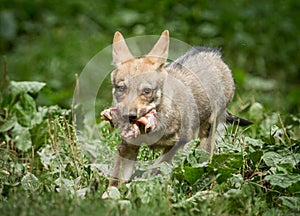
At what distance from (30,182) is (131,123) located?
28.7 inches

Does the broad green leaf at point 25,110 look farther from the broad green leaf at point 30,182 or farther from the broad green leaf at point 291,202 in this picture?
the broad green leaf at point 291,202

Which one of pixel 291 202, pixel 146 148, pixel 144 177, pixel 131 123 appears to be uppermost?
pixel 131 123

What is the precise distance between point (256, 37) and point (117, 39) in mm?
6184

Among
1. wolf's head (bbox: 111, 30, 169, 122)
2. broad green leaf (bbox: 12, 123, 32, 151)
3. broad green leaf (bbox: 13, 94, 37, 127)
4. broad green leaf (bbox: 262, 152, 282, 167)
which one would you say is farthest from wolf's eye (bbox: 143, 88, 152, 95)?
broad green leaf (bbox: 13, 94, 37, 127)

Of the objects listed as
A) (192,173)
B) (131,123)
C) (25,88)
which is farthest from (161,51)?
(25,88)

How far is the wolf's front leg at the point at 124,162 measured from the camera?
16.4ft

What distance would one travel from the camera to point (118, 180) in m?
4.95

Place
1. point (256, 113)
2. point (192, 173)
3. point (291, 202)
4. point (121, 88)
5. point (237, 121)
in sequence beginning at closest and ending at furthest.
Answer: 1. point (291, 202)
2. point (192, 173)
3. point (121, 88)
4. point (237, 121)
5. point (256, 113)

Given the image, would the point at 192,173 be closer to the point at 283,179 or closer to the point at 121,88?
the point at 283,179

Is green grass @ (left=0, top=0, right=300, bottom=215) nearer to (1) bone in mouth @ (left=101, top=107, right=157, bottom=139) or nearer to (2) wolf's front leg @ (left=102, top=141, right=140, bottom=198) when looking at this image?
(2) wolf's front leg @ (left=102, top=141, right=140, bottom=198)

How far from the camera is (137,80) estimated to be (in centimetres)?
485

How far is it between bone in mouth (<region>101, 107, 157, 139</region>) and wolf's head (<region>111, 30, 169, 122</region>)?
3 cm

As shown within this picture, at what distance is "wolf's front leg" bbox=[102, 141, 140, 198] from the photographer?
499cm

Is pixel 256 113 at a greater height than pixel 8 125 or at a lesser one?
greater
